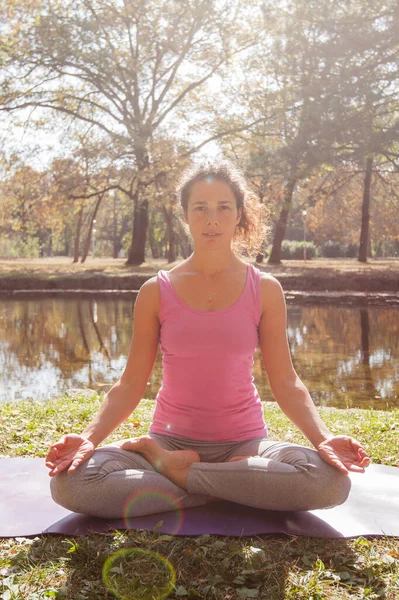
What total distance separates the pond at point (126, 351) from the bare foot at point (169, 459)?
4357mm

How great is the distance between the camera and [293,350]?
35.9 ft

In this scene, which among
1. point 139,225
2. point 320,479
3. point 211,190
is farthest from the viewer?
point 139,225

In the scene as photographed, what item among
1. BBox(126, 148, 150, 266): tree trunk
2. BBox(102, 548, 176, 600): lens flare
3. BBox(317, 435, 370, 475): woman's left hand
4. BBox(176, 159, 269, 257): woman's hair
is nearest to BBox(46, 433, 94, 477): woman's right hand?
BBox(102, 548, 176, 600): lens flare

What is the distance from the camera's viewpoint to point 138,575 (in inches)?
93.6

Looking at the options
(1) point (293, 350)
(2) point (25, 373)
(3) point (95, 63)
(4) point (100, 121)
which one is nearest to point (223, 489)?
(2) point (25, 373)

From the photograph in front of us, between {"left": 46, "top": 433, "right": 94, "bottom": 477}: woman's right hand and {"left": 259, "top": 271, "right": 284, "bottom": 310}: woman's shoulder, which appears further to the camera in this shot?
{"left": 259, "top": 271, "right": 284, "bottom": 310}: woman's shoulder

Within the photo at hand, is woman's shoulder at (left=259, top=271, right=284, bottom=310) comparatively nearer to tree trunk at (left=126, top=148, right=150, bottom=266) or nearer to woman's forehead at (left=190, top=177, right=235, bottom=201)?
woman's forehead at (left=190, top=177, right=235, bottom=201)

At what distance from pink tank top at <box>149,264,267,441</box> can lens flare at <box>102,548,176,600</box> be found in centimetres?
66

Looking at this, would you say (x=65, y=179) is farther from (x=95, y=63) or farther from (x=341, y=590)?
(x=341, y=590)

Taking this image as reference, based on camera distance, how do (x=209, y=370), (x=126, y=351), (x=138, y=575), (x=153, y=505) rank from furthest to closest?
(x=126, y=351)
(x=209, y=370)
(x=153, y=505)
(x=138, y=575)

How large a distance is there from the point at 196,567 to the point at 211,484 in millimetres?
399

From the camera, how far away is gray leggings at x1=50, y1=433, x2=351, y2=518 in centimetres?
274

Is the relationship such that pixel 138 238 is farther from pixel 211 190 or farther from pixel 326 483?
pixel 326 483

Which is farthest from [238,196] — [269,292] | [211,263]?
[269,292]
